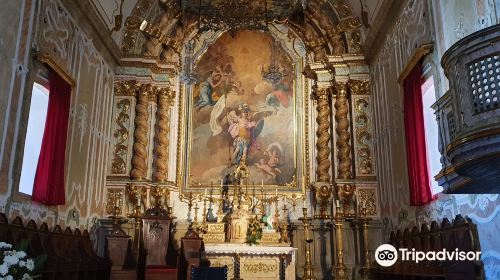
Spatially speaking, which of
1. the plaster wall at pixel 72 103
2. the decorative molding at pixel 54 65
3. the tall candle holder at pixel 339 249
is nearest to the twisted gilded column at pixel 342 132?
the tall candle holder at pixel 339 249

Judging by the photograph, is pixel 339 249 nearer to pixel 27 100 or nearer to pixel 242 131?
pixel 242 131

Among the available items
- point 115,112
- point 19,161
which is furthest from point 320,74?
point 19,161

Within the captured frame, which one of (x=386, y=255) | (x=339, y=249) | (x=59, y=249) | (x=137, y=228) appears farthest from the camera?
(x=137, y=228)

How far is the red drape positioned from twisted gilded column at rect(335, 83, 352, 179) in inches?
233

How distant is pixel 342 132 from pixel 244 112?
243 centimetres

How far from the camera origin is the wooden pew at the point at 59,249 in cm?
679

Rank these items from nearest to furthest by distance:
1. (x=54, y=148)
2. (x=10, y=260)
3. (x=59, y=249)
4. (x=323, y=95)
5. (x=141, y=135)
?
(x=10, y=260) < (x=59, y=249) < (x=54, y=148) < (x=141, y=135) < (x=323, y=95)

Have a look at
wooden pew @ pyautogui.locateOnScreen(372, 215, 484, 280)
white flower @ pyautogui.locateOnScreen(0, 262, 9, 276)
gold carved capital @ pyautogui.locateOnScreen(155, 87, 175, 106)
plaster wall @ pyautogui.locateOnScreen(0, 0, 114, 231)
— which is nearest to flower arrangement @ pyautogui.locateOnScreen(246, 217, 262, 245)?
wooden pew @ pyautogui.locateOnScreen(372, 215, 484, 280)

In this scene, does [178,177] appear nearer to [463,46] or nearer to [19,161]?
[19,161]

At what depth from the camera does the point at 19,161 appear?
712cm

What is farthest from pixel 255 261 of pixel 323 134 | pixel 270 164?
pixel 323 134

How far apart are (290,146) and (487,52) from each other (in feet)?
24.6

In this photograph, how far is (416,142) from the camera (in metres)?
7.87

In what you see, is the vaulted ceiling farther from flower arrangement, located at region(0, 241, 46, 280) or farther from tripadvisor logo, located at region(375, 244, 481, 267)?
flower arrangement, located at region(0, 241, 46, 280)
